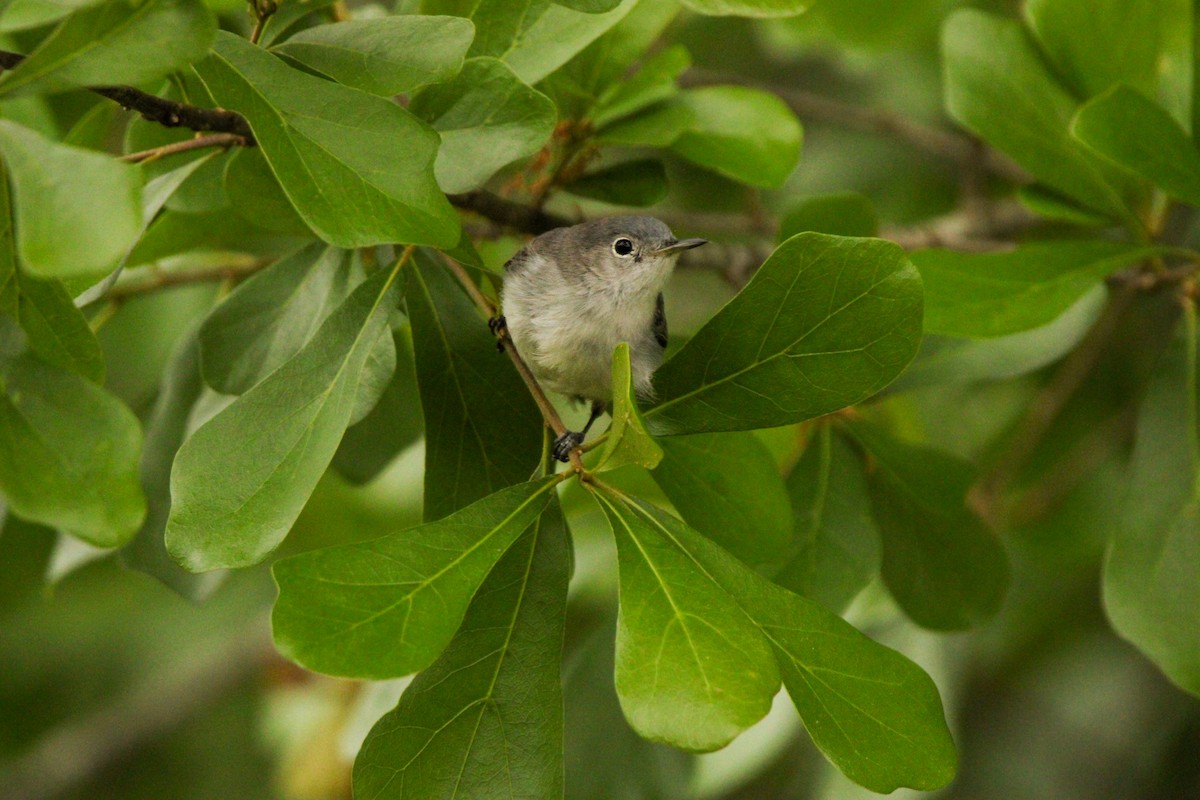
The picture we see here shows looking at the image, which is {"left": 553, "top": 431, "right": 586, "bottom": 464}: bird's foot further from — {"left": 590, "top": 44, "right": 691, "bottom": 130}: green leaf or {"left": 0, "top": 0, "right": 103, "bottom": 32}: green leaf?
{"left": 0, "top": 0, "right": 103, "bottom": 32}: green leaf

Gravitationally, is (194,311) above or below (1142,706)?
above

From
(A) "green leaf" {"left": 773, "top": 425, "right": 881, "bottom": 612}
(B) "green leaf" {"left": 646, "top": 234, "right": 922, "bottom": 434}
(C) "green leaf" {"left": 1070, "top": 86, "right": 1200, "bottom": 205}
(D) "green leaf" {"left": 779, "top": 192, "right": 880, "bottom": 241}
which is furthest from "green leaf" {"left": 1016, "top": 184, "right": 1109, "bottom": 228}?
(B) "green leaf" {"left": 646, "top": 234, "right": 922, "bottom": 434}

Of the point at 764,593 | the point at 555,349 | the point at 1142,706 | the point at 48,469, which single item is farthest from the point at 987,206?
the point at 48,469

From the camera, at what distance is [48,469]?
1008 mm

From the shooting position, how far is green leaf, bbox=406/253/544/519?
1460 millimetres

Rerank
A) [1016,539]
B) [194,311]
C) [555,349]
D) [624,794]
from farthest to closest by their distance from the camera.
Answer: [1016,539], [194,311], [624,794], [555,349]

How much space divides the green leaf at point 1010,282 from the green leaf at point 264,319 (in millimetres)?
821

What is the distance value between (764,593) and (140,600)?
341cm

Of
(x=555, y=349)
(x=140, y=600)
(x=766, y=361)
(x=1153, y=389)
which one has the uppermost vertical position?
(x=766, y=361)

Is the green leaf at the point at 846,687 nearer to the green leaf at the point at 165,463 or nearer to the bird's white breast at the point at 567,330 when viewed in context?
the bird's white breast at the point at 567,330

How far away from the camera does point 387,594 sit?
1.13 metres

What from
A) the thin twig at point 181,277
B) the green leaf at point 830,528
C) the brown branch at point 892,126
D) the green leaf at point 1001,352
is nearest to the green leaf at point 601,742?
the green leaf at point 830,528

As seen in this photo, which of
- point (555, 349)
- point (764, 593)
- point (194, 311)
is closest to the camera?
point (764, 593)

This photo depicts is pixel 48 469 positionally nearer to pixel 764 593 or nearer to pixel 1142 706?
pixel 764 593
